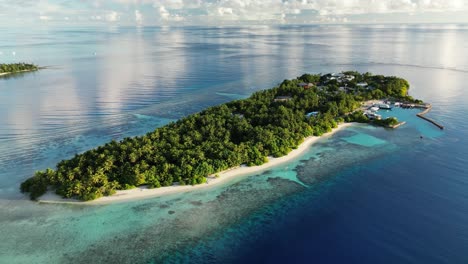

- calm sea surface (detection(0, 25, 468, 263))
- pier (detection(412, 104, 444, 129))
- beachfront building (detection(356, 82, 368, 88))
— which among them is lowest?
calm sea surface (detection(0, 25, 468, 263))

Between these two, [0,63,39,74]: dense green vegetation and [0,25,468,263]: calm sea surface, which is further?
[0,63,39,74]: dense green vegetation

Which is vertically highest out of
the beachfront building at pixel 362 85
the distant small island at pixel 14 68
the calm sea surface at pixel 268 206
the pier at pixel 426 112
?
the distant small island at pixel 14 68

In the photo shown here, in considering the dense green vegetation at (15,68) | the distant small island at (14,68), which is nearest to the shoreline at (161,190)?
the distant small island at (14,68)

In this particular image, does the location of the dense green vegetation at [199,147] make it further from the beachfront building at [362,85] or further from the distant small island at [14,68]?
the distant small island at [14,68]

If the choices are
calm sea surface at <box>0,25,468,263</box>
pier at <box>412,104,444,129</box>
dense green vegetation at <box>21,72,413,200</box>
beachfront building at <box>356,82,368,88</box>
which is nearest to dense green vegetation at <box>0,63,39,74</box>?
calm sea surface at <box>0,25,468,263</box>

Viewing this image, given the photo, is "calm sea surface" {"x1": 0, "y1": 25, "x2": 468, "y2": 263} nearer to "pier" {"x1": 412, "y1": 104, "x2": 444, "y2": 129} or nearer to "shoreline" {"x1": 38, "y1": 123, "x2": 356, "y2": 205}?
"shoreline" {"x1": 38, "y1": 123, "x2": 356, "y2": 205}

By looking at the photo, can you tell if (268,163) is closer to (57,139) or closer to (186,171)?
(186,171)

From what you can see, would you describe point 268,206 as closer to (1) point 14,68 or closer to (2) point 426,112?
(2) point 426,112

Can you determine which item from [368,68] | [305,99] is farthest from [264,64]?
[305,99]

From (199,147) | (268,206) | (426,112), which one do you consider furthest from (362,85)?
(268,206)
